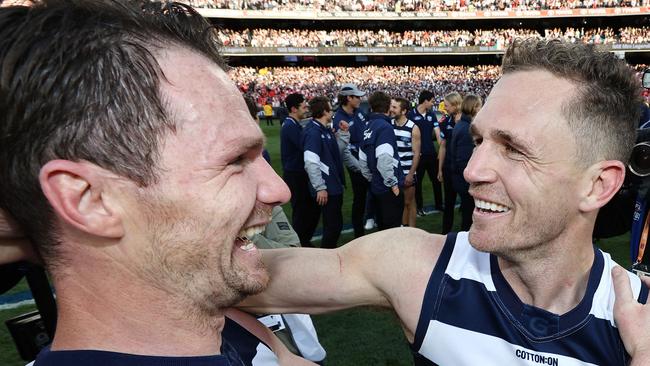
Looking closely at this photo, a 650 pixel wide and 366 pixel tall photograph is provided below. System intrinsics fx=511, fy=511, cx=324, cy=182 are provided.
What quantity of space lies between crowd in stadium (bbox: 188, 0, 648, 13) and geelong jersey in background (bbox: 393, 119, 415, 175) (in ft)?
102

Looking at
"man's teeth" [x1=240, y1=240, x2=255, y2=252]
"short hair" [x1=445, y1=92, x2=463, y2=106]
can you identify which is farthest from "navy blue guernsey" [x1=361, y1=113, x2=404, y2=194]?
"man's teeth" [x1=240, y1=240, x2=255, y2=252]

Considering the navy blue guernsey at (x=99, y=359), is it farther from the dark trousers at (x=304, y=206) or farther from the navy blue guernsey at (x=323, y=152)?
the dark trousers at (x=304, y=206)

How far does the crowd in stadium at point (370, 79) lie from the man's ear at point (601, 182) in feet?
96.5

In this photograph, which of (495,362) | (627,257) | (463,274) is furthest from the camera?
(627,257)

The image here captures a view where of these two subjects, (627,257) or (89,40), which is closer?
(89,40)

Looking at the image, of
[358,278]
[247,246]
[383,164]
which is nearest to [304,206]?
[383,164]

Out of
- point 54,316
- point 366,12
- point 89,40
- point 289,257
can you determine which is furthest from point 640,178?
point 366,12

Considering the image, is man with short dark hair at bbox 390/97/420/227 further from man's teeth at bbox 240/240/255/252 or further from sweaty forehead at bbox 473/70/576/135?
man's teeth at bbox 240/240/255/252

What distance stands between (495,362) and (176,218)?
1128mm

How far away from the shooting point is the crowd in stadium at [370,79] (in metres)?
33.0

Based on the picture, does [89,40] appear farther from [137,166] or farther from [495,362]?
[495,362]

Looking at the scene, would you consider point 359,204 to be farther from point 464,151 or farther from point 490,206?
point 490,206

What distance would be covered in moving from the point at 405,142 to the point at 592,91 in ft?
17.5

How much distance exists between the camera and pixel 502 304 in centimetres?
168
